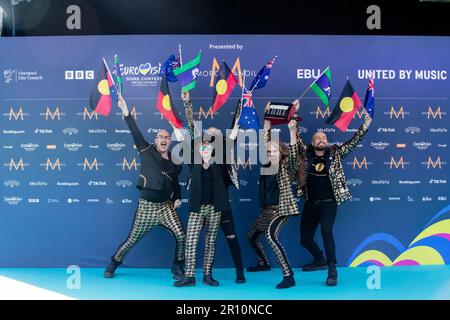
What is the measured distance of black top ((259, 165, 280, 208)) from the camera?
507cm

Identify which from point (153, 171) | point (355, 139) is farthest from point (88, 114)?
point (355, 139)

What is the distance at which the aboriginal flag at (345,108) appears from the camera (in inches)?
215

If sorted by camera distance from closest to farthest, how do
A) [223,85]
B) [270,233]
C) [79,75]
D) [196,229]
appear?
[270,233]
[196,229]
[223,85]
[79,75]

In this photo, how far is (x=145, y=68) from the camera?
19.4 ft

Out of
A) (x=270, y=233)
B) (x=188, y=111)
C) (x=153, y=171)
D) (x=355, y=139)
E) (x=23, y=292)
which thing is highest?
(x=188, y=111)

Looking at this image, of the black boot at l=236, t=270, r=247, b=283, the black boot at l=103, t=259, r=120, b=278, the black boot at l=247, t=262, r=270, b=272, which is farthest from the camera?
the black boot at l=247, t=262, r=270, b=272

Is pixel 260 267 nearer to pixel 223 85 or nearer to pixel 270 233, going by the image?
pixel 270 233

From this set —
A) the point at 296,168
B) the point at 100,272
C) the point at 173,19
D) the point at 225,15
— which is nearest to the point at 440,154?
the point at 296,168

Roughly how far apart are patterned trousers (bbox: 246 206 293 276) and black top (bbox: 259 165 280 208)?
0.08 metres

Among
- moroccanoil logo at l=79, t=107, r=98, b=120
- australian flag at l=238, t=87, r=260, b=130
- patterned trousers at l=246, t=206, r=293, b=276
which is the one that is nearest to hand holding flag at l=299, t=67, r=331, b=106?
australian flag at l=238, t=87, r=260, b=130

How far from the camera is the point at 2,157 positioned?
233 inches

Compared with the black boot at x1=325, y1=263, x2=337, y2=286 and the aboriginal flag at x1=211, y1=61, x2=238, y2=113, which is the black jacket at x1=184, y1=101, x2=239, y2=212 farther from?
the black boot at x1=325, y1=263, x2=337, y2=286

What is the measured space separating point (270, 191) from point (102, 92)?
215 centimetres

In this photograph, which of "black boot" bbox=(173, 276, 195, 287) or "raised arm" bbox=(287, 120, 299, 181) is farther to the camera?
"black boot" bbox=(173, 276, 195, 287)
